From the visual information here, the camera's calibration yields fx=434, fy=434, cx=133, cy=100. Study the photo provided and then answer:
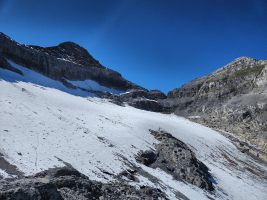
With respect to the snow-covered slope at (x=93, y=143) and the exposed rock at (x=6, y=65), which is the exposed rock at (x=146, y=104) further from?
the exposed rock at (x=6, y=65)

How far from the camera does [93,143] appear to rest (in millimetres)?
37344

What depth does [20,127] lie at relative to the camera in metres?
33.4

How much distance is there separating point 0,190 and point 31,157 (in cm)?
1001

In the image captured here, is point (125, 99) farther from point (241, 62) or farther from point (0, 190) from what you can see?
point (0, 190)

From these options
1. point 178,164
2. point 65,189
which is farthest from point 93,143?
point 65,189

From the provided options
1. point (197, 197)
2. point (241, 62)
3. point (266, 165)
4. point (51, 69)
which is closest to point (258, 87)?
point (241, 62)

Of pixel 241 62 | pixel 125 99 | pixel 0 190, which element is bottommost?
pixel 0 190

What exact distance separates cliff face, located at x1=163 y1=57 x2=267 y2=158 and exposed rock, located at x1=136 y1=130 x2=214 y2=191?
1121 inches

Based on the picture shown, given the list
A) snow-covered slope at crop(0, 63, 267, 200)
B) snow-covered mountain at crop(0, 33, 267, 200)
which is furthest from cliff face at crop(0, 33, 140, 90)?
snow-covered mountain at crop(0, 33, 267, 200)

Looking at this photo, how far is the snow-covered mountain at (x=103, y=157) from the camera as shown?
24.4 meters

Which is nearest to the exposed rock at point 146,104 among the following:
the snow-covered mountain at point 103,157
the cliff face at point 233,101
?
the cliff face at point 233,101

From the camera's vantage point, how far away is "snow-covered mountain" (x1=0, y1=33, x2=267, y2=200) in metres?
24.4

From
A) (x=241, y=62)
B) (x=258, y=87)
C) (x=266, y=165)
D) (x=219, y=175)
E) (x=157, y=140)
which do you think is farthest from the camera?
(x=241, y=62)

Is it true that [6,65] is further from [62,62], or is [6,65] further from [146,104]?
[146,104]
